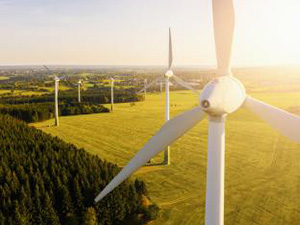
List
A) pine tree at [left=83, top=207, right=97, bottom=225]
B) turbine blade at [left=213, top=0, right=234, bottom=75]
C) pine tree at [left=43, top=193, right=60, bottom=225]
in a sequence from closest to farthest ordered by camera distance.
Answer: turbine blade at [left=213, top=0, right=234, bottom=75] → pine tree at [left=43, top=193, right=60, bottom=225] → pine tree at [left=83, top=207, right=97, bottom=225]

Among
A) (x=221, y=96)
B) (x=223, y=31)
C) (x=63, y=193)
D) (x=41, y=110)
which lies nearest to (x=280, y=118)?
(x=221, y=96)

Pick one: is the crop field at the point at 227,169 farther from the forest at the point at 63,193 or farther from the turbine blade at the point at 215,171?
the turbine blade at the point at 215,171

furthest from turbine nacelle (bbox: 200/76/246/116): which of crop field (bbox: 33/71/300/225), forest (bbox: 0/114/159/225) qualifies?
crop field (bbox: 33/71/300/225)

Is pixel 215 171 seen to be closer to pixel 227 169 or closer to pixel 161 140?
pixel 161 140

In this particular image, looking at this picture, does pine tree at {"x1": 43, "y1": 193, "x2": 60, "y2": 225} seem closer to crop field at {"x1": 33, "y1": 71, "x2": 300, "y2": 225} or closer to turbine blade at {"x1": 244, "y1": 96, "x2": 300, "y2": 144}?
crop field at {"x1": 33, "y1": 71, "x2": 300, "y2": 225}

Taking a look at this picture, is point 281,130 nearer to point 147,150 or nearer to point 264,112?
point 264,112

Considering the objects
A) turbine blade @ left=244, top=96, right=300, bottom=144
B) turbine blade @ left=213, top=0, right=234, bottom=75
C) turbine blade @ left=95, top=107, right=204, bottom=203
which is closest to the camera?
turbine blade @ left=244, top=96, right=300, bottom=144

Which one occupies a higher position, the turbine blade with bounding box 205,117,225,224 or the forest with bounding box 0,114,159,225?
the turbine blade with bounding box 205,117,225,224

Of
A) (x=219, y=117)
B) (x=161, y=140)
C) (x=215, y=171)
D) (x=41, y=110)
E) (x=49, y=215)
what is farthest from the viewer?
(x=41, y=110)
